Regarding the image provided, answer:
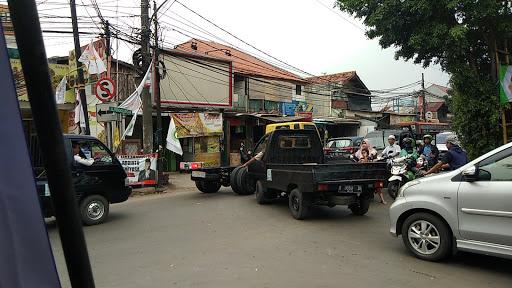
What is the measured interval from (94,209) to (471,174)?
719cm

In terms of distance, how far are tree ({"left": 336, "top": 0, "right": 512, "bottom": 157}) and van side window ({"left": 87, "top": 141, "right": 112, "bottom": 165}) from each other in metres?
7.82

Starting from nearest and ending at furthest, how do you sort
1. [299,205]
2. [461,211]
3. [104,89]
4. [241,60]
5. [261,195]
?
[461,211]
[299,205]
[261,195]
[104,89]
[241,60]

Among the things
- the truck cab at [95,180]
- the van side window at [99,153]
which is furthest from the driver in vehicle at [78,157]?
the van side window at [99,153]

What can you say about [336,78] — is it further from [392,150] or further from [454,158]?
[454,158]

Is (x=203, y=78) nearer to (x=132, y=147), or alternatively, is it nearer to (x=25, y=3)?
(x=132, y=147)

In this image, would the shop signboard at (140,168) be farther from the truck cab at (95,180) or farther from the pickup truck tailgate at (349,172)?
the pickup truck tailgate at (349,172)

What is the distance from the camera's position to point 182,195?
13.8m

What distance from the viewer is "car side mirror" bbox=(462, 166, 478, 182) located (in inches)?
207

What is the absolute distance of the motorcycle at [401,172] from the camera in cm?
1091

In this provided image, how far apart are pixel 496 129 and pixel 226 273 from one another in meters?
9.38

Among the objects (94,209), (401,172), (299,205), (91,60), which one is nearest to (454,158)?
(401,172)

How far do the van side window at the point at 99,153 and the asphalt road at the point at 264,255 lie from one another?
1331 millimetres

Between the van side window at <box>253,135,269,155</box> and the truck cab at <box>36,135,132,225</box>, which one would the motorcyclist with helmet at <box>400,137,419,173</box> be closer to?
the van side window at <box>253,135,269,155</box>

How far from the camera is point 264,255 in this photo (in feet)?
20.3
